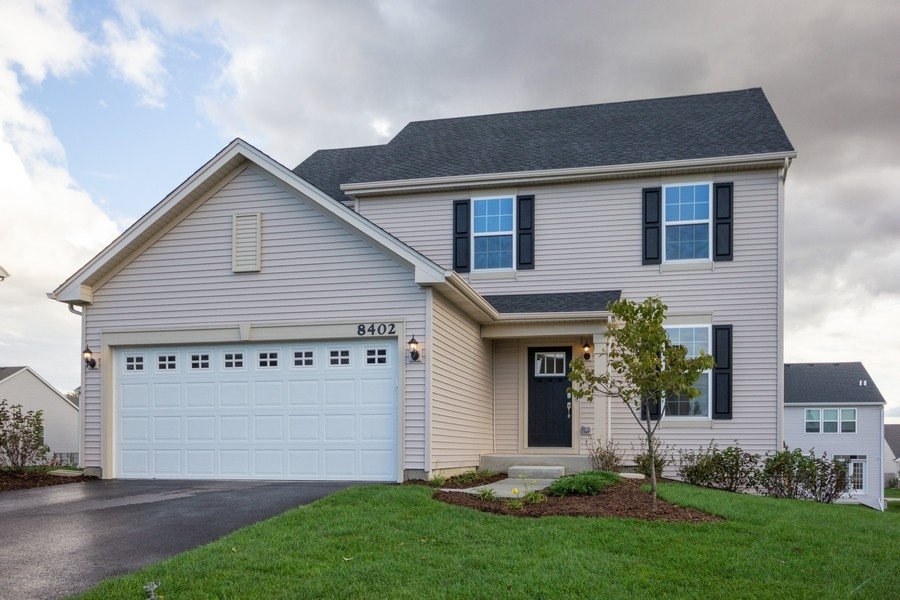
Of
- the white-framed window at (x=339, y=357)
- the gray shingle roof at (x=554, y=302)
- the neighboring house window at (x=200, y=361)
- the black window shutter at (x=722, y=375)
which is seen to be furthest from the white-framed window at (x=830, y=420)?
the neighboring house window at (x=200, y=361)

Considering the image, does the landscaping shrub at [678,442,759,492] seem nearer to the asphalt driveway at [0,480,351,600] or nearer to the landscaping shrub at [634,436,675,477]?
the landscaping shrub at [634,436,675,477]

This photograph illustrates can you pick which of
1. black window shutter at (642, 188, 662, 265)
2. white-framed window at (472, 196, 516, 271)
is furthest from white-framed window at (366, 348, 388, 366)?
black window shutter at (642, 188, 662, 265)

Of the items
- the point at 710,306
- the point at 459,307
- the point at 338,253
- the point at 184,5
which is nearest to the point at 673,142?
the point at 710,306

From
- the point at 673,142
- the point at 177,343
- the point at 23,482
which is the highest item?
the point at 673,142

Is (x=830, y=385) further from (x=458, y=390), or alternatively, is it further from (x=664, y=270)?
(x=458, y=390)

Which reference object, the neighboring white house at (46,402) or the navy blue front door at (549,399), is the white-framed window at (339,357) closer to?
the navy blue front door at (549,399)

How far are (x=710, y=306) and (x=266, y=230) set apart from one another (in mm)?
8494

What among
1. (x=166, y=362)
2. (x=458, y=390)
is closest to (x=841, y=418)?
(x=458, y=390)

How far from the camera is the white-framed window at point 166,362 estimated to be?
13.3m

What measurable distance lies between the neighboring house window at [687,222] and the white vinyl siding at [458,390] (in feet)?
13.0

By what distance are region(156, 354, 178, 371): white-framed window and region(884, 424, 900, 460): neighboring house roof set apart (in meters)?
57.7

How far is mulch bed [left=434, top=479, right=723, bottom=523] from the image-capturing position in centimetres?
866

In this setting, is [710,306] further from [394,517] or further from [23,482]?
[23,482]

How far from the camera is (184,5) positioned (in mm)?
14078
